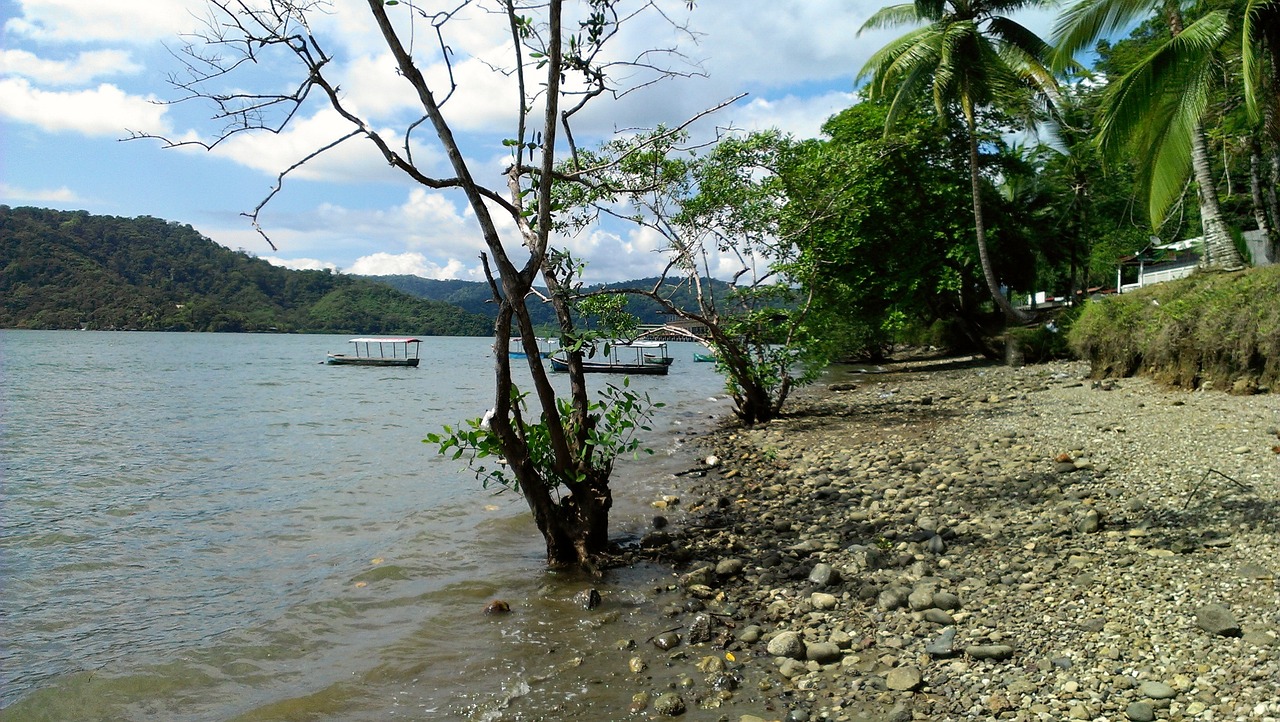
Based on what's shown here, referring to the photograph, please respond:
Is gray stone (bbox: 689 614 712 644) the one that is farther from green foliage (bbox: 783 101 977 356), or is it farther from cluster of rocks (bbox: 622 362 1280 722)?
green foliage (bbox: 783 101 977 356)

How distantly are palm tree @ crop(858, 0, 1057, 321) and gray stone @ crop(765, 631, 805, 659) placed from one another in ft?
67.8

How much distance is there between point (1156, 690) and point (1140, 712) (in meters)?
0.24

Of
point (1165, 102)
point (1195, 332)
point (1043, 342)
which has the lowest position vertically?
point (1043, 342)

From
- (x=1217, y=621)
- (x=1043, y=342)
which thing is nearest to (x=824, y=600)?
(x=1217, y=621)

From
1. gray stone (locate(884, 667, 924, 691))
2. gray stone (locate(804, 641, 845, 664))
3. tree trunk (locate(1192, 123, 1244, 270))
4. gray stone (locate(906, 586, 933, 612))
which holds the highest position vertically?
tree trunk (locate(1192, 123, 1244, 270))

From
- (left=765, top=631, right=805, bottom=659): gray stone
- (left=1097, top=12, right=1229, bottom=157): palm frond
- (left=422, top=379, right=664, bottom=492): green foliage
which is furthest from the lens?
(left=1097, top=12, right=1229, bottom=157): palm frond

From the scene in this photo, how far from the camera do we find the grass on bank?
37.5 ft

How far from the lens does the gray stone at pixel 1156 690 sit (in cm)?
366

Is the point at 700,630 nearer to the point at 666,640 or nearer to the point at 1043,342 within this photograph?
the point at 666,640

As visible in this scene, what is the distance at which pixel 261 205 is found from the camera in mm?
5531

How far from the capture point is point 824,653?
15.8 ft

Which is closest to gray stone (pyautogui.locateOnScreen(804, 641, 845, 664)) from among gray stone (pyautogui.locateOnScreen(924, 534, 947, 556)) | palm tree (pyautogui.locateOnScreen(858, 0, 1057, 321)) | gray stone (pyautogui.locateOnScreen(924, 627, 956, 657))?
gray stone (pyautogui.locateOnScreen(924, 627, 956, 657))

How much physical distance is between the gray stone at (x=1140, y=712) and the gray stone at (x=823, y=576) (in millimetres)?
2562

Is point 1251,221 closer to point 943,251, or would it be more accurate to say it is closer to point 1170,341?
point 943,251
